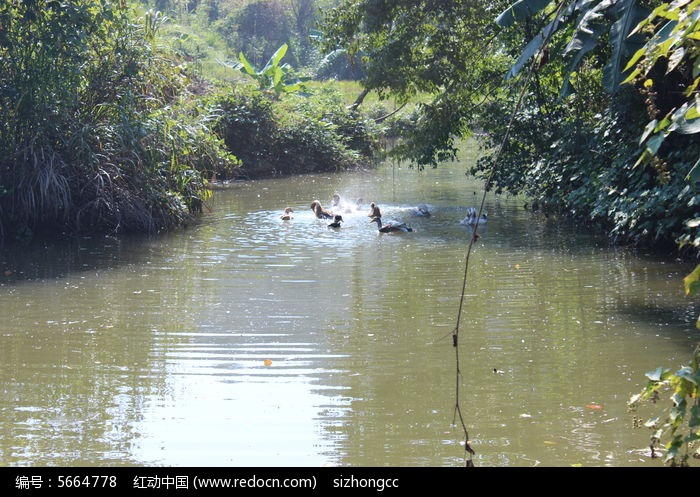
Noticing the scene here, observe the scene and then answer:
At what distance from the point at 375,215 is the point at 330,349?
28.6 ft

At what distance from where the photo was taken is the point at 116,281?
40.8 feet

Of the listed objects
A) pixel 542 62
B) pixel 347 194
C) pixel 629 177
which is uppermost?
pixel 542 62

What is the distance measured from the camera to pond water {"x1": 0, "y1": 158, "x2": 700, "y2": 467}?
654 centimetres

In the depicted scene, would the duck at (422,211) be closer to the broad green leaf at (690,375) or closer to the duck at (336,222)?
the duck at (336,222)

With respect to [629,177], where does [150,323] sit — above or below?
below

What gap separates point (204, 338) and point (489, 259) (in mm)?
5604

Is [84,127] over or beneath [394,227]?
over

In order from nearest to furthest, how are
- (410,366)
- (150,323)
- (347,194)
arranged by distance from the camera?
(410,366) → (150,323) → (347,194)

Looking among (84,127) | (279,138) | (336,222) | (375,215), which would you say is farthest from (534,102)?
(279,138)

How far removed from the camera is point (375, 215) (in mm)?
17578

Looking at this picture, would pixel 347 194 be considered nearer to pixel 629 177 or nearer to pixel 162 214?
pixel 162 214

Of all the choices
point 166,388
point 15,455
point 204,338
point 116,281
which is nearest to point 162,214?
point 116,281

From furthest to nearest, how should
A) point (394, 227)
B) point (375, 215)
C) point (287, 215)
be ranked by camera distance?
point (287, 215)
point (375, 215)
point (394, 227)

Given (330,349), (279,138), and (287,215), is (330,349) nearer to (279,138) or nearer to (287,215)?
(287,215)
